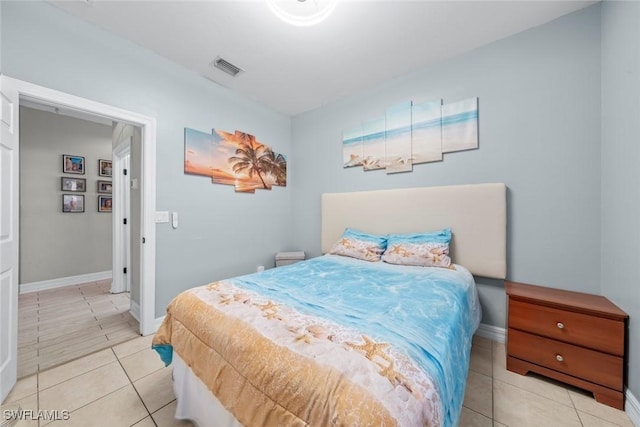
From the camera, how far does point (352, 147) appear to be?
3.18 metres

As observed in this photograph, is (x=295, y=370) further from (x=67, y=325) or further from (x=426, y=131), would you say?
(x=67, y=325)

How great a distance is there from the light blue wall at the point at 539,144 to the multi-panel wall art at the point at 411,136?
96 millimetres

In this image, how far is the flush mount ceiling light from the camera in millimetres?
1595

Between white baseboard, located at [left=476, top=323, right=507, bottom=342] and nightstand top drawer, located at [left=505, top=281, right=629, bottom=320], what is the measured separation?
52 cm

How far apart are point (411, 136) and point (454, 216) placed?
3.30ft

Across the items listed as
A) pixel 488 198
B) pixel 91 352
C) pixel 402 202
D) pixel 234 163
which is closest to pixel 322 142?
pixel 234 163

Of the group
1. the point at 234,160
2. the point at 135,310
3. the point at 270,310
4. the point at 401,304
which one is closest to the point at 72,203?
the point at 135,310

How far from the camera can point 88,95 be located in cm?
202

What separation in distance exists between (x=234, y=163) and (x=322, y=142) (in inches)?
50.8

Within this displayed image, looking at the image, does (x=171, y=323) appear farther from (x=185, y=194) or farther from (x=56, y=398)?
(x=185, y=194)

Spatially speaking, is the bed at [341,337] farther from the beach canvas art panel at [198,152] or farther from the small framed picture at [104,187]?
the small framed picture at [104,187]

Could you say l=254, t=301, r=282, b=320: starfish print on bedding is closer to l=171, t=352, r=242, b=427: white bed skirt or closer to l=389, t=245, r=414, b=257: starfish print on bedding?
l=171, t=352, r=242, b=427: white bed skirt

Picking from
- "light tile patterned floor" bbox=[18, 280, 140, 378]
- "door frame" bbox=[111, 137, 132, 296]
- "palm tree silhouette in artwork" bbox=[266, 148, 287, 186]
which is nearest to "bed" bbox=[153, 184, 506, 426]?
"light tile patterned floor" bbox=[18, 280, 140, 378]

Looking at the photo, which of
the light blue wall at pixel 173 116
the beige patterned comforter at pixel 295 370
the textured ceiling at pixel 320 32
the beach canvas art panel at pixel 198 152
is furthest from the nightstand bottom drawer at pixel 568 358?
the beach canvas art panel at pixel 198 152
